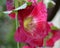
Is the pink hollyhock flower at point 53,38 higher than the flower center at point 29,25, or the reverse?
the flower center at point 29,25

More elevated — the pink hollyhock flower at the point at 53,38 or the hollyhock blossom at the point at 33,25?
the hollyhock blossom at the point at 33,25

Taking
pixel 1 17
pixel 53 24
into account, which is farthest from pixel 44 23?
pixel 1 17

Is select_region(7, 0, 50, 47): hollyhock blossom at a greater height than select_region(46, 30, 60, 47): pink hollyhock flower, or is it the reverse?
select_region(7, 0, 50, 47): hollyhock blossom

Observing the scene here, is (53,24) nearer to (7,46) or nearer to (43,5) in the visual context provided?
(43,5)

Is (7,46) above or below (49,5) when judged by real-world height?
below

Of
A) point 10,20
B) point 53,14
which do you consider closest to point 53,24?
Result: point 53,14

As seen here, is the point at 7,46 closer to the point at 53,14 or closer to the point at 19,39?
the point at 19,39
